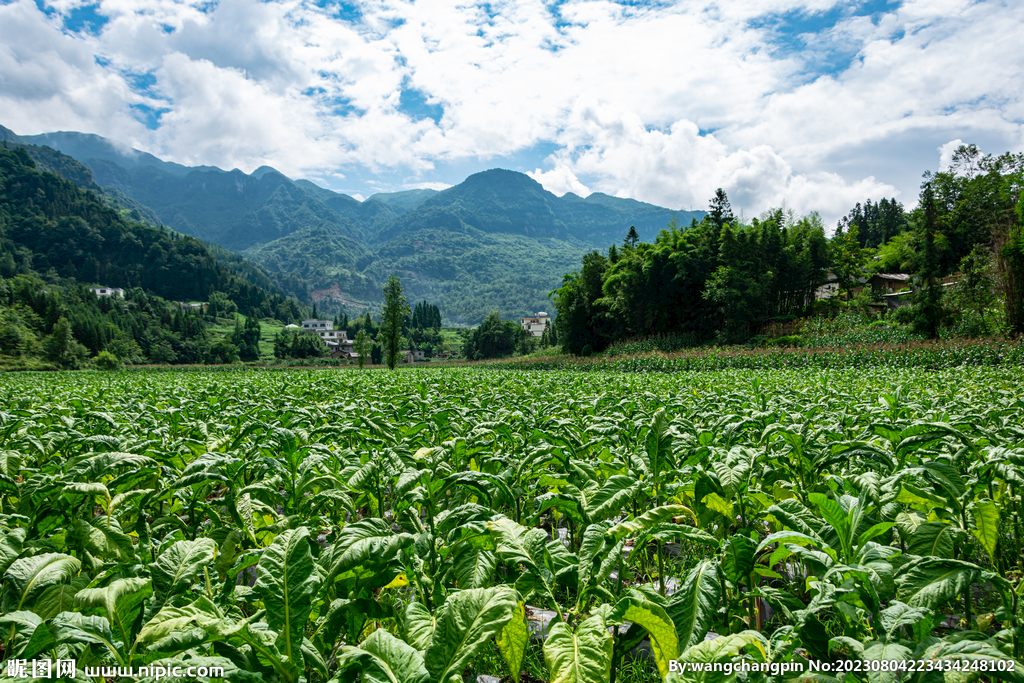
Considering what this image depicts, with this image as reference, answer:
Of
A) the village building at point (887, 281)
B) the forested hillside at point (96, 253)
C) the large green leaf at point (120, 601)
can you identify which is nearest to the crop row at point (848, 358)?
the large green leaf at point (120, 601)

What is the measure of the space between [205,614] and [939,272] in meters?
56.7

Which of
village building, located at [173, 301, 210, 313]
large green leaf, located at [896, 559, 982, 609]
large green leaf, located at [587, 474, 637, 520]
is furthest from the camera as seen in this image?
village building, located at [173, 301, 210, 313]

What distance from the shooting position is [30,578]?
4.75 ft

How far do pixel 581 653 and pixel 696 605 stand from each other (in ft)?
1.18

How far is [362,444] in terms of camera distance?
3.46 metres

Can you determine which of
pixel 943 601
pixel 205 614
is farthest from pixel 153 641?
pixel 943 601

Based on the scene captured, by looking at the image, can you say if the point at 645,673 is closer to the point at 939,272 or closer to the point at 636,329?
the point at 636,329

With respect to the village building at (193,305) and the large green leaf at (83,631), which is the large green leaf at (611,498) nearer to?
the large green leaf at (83,631)

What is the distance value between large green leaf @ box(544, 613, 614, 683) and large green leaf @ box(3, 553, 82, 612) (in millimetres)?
1587

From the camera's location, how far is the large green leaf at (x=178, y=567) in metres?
1.37

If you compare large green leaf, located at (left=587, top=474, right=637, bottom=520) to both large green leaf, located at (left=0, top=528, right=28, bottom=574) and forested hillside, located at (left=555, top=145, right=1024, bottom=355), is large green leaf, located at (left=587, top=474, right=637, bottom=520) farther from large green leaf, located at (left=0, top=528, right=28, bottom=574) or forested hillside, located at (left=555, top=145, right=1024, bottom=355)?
forested hillside, located at (left=555, top=145, right=1024, bottom=355)

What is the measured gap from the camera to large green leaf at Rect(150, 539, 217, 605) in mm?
1365

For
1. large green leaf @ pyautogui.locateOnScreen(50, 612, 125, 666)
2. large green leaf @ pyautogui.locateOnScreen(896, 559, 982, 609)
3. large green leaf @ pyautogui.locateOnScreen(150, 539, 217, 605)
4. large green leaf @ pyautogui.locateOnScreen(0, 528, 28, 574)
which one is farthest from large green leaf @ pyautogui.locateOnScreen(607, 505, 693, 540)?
large green leaf @ pyautogui.locateOnScreen(0, 528, 28, 574)

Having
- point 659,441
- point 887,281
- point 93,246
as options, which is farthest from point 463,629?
point 93,246
